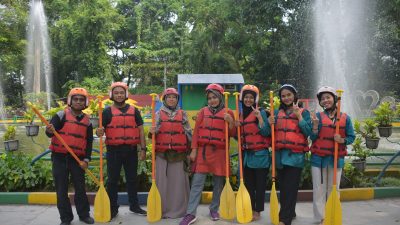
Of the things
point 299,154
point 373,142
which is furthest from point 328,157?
point 373,142

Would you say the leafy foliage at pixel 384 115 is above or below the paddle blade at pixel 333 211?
above

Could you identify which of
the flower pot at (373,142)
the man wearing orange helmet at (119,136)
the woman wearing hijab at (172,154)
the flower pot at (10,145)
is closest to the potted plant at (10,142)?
the flower pot at (10,145)

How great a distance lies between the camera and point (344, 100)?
63.5 feet

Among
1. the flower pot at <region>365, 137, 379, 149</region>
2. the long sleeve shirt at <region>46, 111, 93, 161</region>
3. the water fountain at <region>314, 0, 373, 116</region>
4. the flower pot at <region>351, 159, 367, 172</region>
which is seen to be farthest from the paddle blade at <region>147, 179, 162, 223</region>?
the water fountain at <region>314, 0, 373, 116</region>

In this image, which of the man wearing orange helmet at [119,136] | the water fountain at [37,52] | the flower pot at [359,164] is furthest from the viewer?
the water fountain at [37,52]

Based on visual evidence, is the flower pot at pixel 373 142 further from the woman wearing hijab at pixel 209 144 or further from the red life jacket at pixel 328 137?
the woman wearing hijab at pixel 209 144

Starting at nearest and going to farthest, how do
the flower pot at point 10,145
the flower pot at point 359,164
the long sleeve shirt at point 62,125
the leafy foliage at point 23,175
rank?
the long sleeve shirt at point 62,125, the leafy foliage at point 23,175, the flower pot at point 359,164, the flower pot at point 10,145

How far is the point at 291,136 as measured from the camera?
427 cm

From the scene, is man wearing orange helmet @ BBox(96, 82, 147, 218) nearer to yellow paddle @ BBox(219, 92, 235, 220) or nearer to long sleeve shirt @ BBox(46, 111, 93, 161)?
long sleeve shirt @ BBox(46, 111, 93, 161)

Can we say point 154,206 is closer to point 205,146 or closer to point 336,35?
point 205,146

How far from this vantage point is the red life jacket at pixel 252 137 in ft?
14.8

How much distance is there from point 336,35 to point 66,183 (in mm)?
18444

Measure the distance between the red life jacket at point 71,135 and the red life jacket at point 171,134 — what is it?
0.91 m

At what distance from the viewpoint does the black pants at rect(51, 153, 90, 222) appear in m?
4.39
